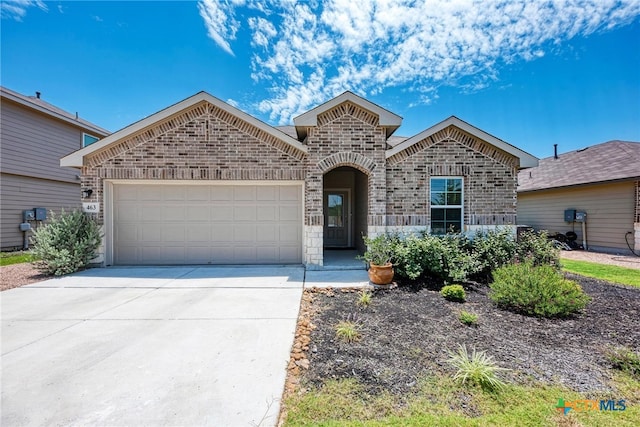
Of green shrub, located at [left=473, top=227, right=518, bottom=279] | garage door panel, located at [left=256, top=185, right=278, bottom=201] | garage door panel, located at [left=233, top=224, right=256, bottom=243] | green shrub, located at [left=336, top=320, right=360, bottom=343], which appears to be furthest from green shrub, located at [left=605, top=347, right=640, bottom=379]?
garage door panel, located at [left=233, top=224, right=256, bottom=243]

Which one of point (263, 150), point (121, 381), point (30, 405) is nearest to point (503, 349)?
point (121, 381)

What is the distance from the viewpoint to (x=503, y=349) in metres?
3.41

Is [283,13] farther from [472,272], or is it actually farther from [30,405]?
[30,405]

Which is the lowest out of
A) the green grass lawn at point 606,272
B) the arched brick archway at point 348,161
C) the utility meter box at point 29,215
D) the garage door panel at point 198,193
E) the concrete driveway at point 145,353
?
the concrete driveway at point 145,353

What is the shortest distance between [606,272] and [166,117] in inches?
515

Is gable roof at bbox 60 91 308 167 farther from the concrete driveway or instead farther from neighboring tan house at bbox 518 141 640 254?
neighboring tan house at bbox 518 141 640 254

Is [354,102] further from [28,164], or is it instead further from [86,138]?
[86,138]

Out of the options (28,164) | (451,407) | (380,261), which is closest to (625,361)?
(451,407)

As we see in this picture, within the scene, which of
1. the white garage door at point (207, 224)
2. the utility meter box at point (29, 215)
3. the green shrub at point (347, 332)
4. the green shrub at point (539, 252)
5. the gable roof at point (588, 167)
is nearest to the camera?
the green shrub at point (347, 332)

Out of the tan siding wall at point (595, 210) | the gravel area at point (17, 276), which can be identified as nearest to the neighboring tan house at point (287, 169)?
the gravel area at point (17, 276)

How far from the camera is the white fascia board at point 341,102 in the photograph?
7520 mm

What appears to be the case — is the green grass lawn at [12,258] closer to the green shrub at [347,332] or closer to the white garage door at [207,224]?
the white garage door at [207,224]

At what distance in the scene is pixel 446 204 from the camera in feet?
26.2

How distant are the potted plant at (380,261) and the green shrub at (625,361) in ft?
11.7
